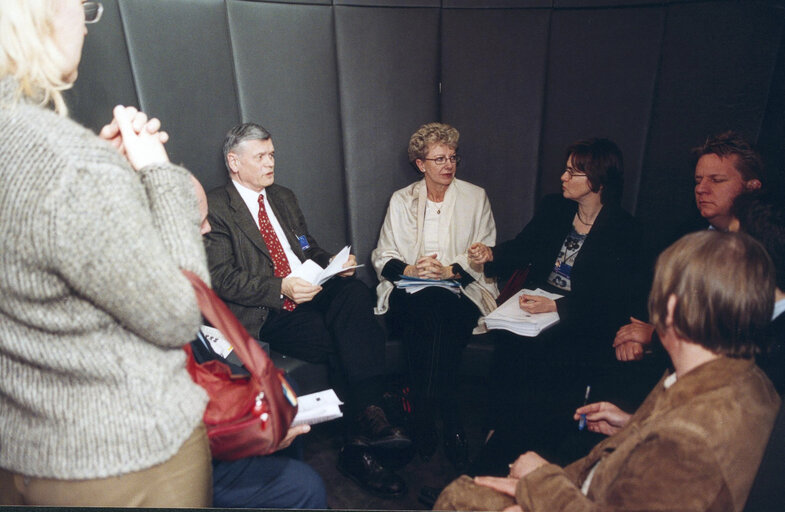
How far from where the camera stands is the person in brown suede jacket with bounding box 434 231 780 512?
75 centimetres

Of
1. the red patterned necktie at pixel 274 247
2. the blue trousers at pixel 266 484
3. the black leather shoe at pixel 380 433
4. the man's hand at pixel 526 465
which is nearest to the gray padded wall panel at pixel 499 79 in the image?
the red patterned necktie at pixel 274 247

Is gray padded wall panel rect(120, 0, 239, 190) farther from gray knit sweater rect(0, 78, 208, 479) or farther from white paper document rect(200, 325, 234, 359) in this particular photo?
gray knit sweater rect(0, 78, 208, 479)

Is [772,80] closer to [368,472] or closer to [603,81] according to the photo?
[603,81]

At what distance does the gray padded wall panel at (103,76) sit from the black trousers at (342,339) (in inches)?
39.9

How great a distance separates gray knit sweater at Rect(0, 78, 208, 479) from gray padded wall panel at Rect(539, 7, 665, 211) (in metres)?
1.60

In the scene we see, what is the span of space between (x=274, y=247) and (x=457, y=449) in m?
1.14

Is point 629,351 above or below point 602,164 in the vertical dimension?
below

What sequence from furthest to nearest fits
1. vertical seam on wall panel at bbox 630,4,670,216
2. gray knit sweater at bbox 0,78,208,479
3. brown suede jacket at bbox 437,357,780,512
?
vertical seam on wall panel at bbox 630,4,670,216, brown suede jacket at bbox 437,357,780,512, gray knit sweater at bbox 0,78,208,479

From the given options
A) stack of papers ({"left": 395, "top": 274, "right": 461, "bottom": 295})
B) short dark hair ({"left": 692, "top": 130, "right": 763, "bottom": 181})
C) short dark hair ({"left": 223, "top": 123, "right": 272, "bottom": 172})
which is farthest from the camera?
stack of papers ({"left": 395, "top": 274, "right": 461, "bottom": 295})

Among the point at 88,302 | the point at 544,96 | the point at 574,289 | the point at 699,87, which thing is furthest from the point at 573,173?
the point at 88,302

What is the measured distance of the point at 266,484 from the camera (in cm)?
108

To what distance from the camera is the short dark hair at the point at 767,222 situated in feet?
2.89

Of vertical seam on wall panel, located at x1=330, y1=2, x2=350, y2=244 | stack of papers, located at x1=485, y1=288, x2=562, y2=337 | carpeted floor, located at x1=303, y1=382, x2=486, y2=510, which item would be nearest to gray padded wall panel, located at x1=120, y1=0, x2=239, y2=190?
vertical seam on wall panel, located at x1=330, y1=2, x2=350, y2=244

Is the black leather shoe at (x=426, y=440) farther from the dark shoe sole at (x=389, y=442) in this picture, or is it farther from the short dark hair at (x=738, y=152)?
the short dark hair at (x=738, y=152)
